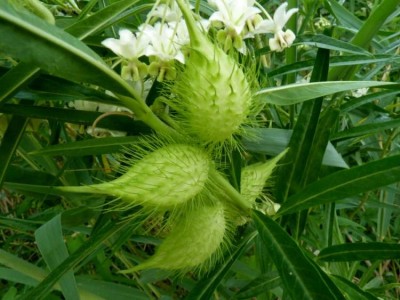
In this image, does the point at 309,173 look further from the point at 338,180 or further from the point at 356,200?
the point at 356,200

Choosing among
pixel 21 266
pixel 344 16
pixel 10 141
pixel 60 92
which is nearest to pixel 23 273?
pixel 21 266

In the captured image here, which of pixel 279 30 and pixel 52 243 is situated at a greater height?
pixel 279 30

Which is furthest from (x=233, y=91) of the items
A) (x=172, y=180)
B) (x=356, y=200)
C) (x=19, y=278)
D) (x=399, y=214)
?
(x=399, y=214)

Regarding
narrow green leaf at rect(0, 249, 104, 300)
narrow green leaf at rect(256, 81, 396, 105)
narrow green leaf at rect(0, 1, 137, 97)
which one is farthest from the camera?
narrow green leaf at rect(0, 249, 104, 300)

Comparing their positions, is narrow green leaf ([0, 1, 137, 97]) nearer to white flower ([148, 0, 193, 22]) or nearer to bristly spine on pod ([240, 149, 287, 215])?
white flower ([148, 0, 193, 22])

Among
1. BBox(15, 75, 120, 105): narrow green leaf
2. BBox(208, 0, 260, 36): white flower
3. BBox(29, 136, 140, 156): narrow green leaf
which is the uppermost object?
BBox(208, 0, 260, 36): white flower

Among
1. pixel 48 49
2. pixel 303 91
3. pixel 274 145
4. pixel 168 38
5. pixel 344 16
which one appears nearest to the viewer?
pixel 48 49

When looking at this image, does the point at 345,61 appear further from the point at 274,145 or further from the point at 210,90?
the point at 210,90

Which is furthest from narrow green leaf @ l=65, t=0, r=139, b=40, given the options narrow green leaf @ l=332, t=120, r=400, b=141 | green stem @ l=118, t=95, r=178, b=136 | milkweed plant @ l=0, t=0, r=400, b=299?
narrow green leaf @ l=332, t=120, r=400, b=141
